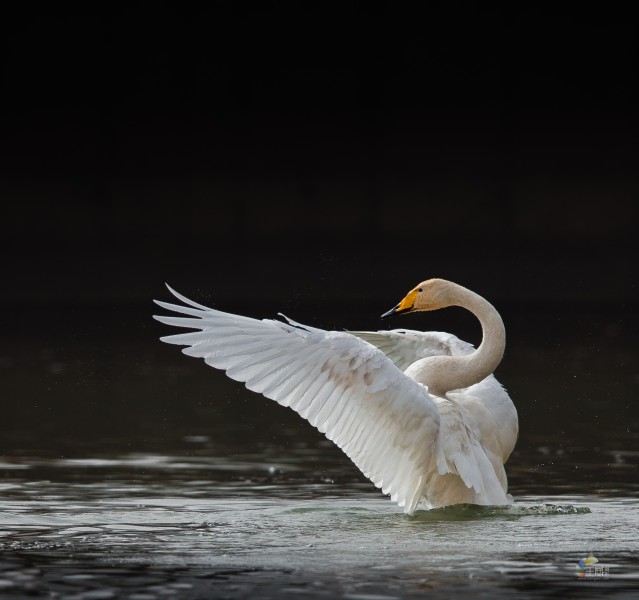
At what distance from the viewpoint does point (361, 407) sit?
31.7 feet

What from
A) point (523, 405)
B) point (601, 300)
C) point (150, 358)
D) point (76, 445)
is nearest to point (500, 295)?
point (601, 300)

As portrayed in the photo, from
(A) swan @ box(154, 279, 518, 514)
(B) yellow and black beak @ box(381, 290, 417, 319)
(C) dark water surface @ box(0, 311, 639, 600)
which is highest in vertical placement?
(B) yellow and black beak @ box(381, 290, 417, 319)

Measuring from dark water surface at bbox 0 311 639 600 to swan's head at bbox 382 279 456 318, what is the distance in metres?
1.20

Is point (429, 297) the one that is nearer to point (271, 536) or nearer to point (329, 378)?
point (329, 378)

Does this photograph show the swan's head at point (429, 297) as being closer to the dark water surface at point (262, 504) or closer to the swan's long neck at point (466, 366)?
the swan's long neck at point (466, 366)

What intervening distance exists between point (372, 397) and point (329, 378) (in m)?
0.26

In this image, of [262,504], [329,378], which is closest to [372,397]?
[329,378]

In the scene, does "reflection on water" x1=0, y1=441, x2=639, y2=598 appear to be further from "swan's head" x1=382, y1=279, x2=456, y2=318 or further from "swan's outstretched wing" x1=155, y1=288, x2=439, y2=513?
"swan's head" x1=382, y1=279, x2=456, y2=318

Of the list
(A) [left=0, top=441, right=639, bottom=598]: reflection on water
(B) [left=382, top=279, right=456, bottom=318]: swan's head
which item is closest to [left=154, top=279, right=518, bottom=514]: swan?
(A) [left=0, top=441, right=639, bottom=598]: reflection on water

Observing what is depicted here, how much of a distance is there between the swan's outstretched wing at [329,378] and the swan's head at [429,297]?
0.92 m

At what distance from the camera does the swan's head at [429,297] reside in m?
10.5

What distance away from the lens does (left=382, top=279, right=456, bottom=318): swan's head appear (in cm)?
1052

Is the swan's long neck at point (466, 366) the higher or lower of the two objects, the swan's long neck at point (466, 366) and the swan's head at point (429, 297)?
the lower

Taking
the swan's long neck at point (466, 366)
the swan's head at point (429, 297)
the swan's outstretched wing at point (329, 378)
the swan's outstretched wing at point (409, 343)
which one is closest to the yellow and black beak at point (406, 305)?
the swan's head at point (429, 297)
